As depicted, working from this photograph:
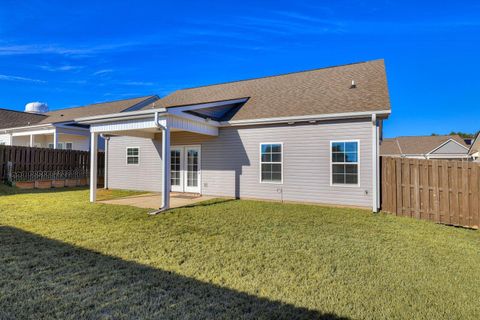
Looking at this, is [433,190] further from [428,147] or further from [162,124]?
[428,147]

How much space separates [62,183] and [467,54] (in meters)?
25.1

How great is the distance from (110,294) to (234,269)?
156cm

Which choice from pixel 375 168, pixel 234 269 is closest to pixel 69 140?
pixel 234 269

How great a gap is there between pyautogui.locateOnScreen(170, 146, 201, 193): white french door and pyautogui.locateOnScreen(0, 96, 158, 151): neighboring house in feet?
28.6

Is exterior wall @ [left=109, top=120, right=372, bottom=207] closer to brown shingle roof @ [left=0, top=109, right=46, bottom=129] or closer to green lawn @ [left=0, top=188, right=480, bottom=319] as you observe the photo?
green lawn @ [left=0, top=188, right=480, bottom=319]

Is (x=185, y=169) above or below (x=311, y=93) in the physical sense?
below

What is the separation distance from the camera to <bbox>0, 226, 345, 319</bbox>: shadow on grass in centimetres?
246

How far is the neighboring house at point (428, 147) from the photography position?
99.4 ft

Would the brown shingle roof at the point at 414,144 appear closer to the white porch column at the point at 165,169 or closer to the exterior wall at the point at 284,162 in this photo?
the exterior wall at the point at 284,162

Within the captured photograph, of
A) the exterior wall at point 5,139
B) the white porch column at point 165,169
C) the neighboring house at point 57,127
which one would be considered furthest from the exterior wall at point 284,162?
the exterior wall at point 5,139

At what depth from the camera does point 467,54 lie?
51.5 feet

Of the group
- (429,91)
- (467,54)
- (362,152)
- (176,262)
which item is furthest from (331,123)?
(429,91)

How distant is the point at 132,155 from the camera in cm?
1306

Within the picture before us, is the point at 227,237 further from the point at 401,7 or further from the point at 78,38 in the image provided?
the point at 78,38
